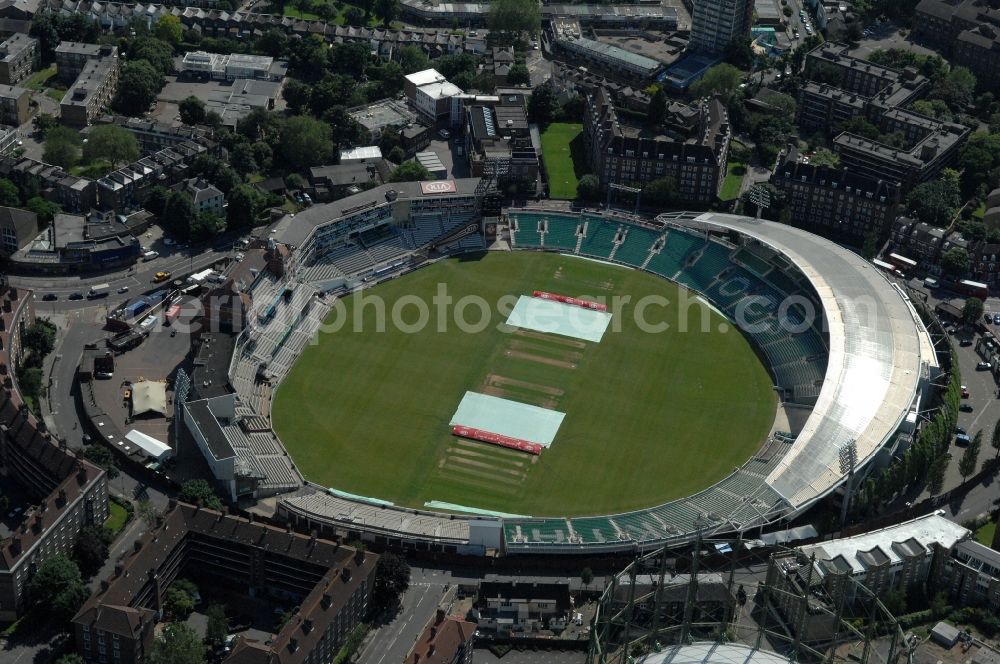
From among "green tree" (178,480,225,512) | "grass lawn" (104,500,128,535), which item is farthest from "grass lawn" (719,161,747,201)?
"grass lawn" (104,500,128,535)

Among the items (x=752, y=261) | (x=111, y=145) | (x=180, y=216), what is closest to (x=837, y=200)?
(x=752, y=261)

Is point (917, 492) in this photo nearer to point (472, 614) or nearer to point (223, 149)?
point (472, 614)

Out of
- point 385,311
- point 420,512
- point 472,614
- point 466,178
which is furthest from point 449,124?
point 472,614

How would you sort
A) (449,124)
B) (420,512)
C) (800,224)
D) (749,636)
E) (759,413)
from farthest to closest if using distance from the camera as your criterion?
(449,124)
(800,224)
(759,413)
(420,512)
(749,636)

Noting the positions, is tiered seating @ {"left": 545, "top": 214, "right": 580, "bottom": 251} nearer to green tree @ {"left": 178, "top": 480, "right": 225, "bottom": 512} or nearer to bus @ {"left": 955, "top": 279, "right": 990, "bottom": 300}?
bus @ {"left": 955, "top": 279, "right": 990, "bottom": 300}

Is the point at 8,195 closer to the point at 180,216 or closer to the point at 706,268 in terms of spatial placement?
the point at 180,216
